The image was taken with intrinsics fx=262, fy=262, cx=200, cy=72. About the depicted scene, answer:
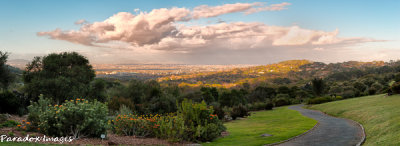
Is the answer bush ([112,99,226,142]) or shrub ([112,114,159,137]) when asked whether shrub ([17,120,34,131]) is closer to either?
bush ([112,99,226,142])

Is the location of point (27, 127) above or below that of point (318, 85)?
above

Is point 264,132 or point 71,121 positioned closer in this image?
point 71,121

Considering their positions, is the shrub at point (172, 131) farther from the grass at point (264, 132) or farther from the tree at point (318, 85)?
the tree at point (318, 85)

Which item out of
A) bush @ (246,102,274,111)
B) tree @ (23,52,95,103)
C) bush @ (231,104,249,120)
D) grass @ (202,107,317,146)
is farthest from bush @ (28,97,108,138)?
bush @ (246,102,274,111)

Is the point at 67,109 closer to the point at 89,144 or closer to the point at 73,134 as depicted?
the point at 73,134

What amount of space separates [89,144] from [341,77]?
138737 millimetres

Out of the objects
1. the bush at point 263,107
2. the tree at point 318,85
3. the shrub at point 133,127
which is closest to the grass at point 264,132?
the shrub at point 133,127

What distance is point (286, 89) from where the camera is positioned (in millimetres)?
80000

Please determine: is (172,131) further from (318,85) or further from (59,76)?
(318,85)

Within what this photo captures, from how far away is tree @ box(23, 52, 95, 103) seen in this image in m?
26.5

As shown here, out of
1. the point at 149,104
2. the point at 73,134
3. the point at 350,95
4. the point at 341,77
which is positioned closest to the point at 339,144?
the point at 73,134

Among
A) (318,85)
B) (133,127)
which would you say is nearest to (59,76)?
(133,127)

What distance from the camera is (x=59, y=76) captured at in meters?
28.6

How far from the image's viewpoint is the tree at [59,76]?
2650 centimetres
